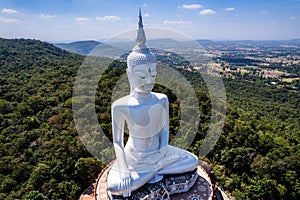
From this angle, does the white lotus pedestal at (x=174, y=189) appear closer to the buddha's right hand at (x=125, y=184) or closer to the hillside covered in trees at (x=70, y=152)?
the buddha's right hand at (x=125, y=184)

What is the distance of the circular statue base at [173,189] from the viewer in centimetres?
830

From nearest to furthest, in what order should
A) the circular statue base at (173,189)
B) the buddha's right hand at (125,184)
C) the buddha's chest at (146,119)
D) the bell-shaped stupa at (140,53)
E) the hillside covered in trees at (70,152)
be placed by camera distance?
1. the buddha's right hand at (125,184)
2. the bell-shaped stupa at (140,53)
3. the circular statue base at (173,189)
4. the buddha's chest at (146,119)
5. the hillside covered in trees at (70,152)

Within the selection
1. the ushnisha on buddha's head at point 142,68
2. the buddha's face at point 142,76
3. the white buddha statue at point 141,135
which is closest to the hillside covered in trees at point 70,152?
the white buddha statue at point 141,135

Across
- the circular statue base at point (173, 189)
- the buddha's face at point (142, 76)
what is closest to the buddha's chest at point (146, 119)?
the buddha's face at point (142, 76)

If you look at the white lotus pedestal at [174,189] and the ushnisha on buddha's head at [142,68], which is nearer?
the ushnisha on buddha's head at [142,68]

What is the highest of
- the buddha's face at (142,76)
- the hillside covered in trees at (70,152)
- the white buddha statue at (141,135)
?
the buddha's face at (142,76)

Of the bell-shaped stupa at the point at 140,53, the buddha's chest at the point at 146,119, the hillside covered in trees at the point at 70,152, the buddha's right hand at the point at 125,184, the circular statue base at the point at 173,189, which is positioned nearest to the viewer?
the buddha's right hand at the point at 125,184

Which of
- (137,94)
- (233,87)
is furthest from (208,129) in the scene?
(233,87)

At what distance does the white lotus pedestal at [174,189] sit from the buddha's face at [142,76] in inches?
135

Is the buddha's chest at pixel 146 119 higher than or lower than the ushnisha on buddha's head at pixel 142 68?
lower

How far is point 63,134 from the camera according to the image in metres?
14.0

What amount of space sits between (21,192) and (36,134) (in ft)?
14.8

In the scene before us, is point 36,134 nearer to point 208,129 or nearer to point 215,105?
point 208,129

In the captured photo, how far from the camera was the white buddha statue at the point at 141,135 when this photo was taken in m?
8.16
